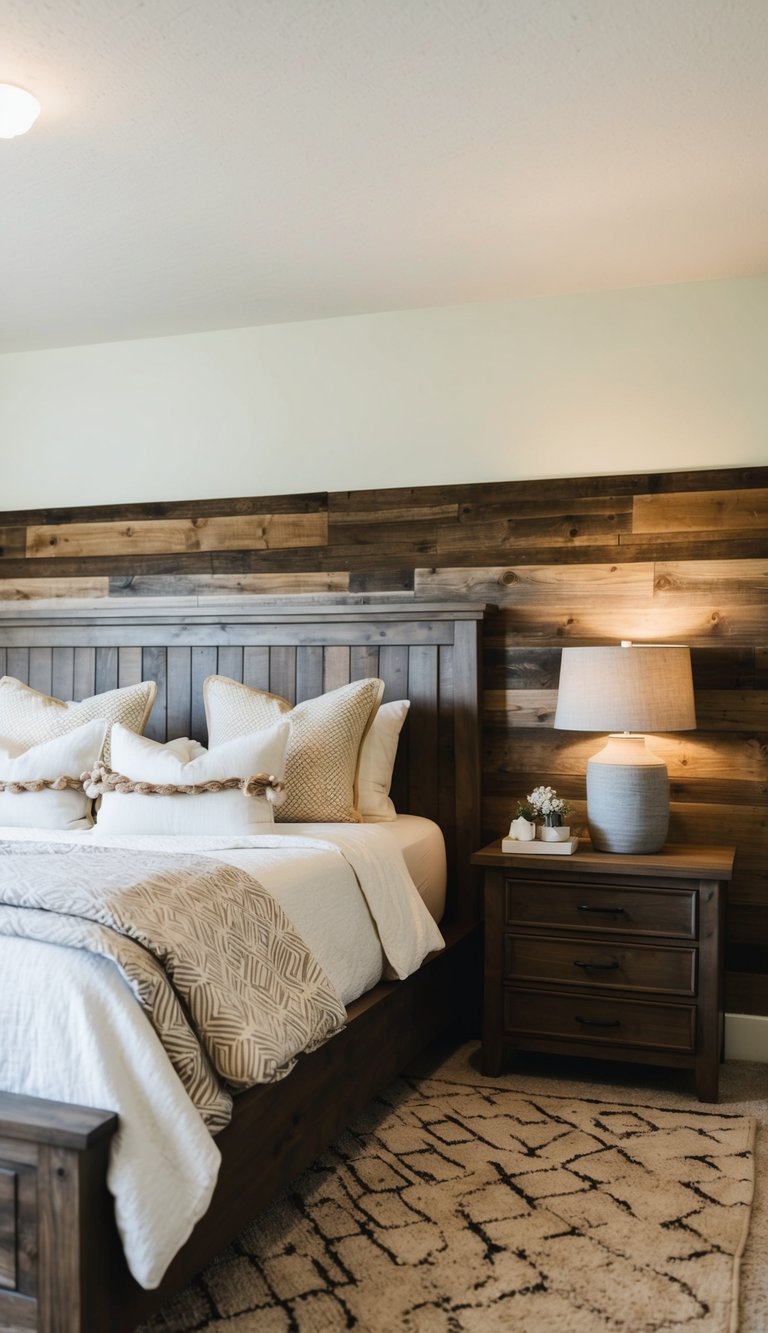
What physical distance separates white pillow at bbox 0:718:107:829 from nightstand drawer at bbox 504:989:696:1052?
4.59ft

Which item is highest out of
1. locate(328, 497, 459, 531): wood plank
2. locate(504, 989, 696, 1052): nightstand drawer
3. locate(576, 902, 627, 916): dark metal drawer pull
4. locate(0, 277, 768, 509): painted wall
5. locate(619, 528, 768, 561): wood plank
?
locate(0, 277, 768, 509): painted wall

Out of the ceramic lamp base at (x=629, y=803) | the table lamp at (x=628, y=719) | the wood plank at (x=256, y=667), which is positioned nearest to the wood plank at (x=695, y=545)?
the table lamp at (x=628, y=719)

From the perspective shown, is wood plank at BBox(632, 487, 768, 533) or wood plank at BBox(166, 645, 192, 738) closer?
wood plank at BBox(632, 487, 768, 533)

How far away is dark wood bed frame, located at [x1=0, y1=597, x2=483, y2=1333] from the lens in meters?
1.69

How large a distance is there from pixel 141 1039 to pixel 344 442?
2.61m

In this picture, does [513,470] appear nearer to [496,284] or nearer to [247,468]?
[496,284]

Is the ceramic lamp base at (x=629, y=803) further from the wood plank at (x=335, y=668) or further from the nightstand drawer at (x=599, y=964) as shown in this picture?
the wood plank at (x=335, y=668)

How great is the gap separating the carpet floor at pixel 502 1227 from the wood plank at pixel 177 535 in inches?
77.4

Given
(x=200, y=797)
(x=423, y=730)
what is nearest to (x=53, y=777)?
(x=200, y=797)

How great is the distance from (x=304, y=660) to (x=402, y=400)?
0.98 meters

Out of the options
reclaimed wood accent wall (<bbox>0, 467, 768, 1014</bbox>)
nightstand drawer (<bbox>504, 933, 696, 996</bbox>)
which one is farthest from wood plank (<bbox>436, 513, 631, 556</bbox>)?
nightstand drawer (<bbox>504, 933, 696, 996</bbox>)

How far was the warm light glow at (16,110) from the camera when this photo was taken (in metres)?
2.42

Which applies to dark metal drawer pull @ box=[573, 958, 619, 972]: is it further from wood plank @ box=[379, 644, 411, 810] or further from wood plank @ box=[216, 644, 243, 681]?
wood plank @ box=[216, 644, 243, 681]

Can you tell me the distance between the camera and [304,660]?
3887 millimetres
